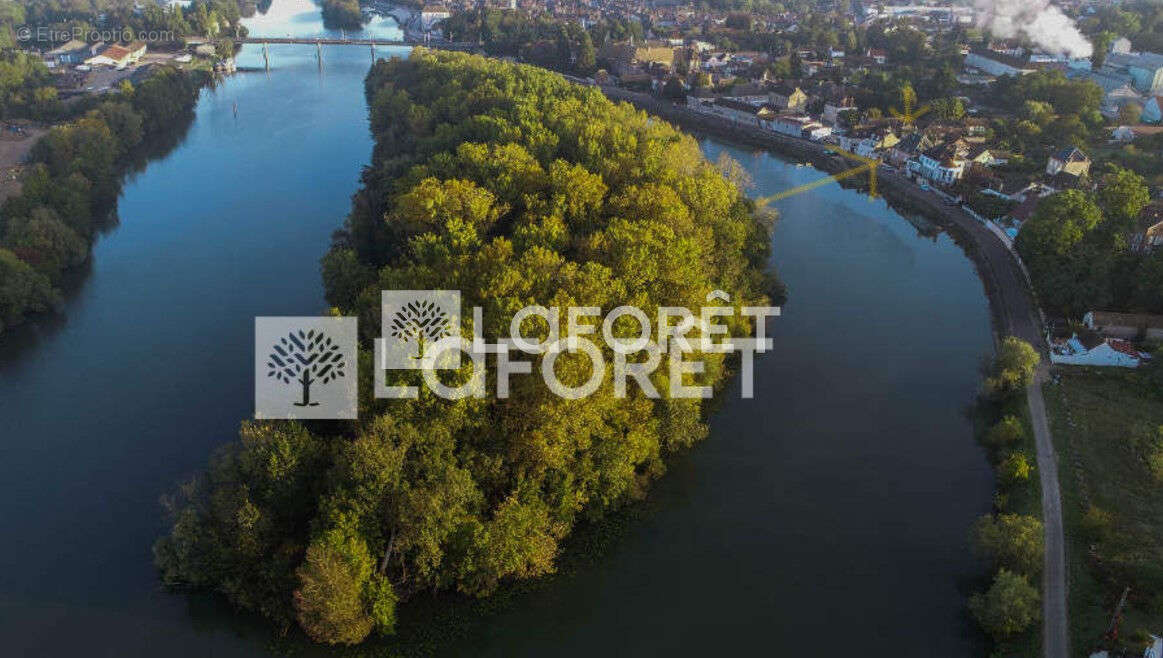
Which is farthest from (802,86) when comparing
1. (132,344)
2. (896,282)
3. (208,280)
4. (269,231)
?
(132,344)

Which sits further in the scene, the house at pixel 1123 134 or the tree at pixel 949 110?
the tree at pixel 949 110

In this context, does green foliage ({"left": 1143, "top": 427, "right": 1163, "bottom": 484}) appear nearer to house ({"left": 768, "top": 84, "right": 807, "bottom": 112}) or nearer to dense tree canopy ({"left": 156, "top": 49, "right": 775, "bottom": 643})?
dense tree canopy ({"left": 156, "top": 49, "right": 775, "bottom": 643})

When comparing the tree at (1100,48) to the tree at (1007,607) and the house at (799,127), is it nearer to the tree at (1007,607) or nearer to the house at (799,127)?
the house at (799,127)

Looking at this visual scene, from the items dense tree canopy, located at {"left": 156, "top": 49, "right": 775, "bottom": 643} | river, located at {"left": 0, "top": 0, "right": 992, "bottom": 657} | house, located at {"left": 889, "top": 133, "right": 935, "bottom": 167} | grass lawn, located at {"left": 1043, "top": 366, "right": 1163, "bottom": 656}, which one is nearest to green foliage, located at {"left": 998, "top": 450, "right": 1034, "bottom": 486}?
river, located at {"left": 0, "top": 0, "right": 992, "bottom": 657}

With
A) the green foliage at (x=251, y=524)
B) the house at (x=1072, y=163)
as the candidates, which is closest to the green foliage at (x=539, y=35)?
the house at (x=1072, y=163)

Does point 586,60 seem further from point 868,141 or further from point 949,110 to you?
point 949,110

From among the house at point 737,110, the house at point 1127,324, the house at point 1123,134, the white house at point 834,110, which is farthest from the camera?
the house at point 737,110

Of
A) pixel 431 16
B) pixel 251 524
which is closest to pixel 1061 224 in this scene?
pixel 251 524
